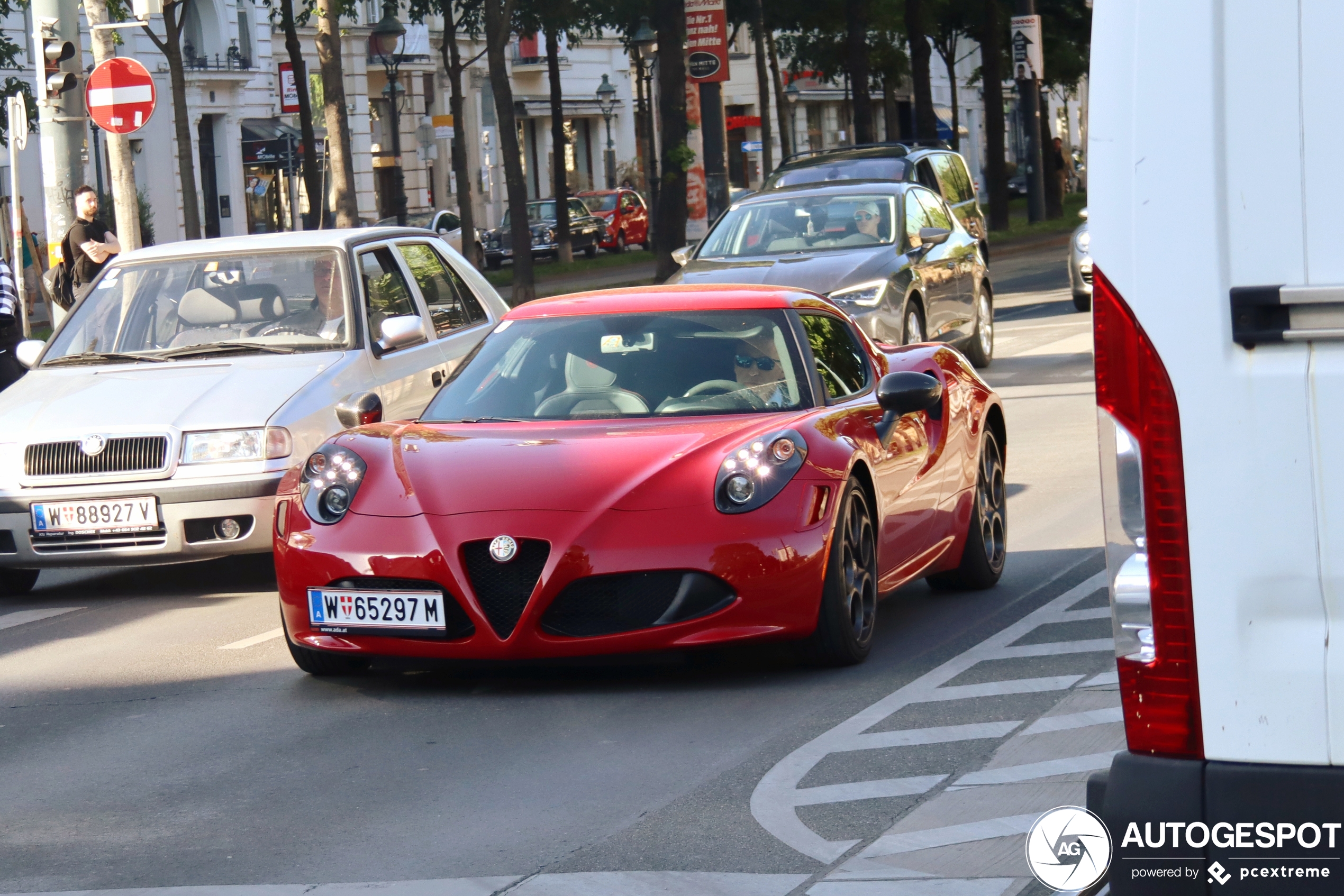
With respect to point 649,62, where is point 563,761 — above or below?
below

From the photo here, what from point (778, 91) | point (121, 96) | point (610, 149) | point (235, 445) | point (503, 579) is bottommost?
point (610, 149)

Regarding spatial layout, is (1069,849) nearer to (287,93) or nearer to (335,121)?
(335,121)

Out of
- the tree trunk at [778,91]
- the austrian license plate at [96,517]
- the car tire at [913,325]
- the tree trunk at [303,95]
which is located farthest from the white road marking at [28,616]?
the tree trunk at [778,91]

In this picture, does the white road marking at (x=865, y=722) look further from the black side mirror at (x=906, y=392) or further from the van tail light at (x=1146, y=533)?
the van tail light at (x=1146, y=533)

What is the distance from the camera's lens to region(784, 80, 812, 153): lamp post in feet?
257

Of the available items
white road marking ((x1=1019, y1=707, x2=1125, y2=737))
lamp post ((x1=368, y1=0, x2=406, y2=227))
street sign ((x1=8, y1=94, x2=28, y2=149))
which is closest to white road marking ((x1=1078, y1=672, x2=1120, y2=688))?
white road marking ((x1=1019, y1=707, x2=1125, y2=737))

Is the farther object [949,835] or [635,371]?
[635,371]

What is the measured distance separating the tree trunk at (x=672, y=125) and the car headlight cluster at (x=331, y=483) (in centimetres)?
2040

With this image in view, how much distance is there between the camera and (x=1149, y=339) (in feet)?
9.46

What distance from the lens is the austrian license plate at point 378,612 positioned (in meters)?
6.60

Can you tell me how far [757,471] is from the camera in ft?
21.9

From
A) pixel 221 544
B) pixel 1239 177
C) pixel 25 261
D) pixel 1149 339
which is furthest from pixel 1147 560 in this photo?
pixel 25 261

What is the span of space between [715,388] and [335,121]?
21046 mm

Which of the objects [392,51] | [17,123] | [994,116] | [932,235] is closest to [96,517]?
[932,235]
